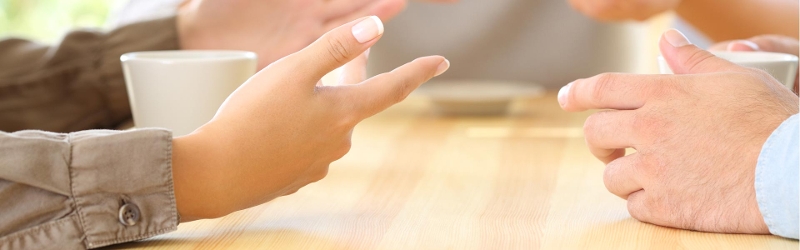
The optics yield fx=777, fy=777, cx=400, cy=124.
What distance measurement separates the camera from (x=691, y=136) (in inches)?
23.6

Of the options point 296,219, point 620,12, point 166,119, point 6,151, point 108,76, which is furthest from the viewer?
point 620,12

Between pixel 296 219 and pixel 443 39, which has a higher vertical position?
pixel 296 219

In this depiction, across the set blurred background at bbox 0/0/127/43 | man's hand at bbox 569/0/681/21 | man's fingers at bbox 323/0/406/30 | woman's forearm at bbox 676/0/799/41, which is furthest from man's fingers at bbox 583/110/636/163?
blurred background at bbox 0/0/127/43

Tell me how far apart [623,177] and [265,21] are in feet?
2.26

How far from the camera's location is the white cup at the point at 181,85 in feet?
2.66

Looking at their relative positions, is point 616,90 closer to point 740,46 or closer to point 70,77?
point 740,46

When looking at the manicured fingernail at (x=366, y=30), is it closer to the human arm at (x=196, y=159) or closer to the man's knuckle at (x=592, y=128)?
the human arm at (x=196, y=159)

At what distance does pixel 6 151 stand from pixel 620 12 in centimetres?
97

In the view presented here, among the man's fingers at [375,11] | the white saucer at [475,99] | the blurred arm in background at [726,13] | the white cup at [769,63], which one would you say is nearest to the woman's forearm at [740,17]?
the blurred arm in background at [726,13]

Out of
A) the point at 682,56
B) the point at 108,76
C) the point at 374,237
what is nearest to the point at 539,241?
the point at 374,237

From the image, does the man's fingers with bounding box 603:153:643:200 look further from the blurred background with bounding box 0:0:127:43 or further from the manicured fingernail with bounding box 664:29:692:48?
the blurred background with bounding box 0:0:127:43

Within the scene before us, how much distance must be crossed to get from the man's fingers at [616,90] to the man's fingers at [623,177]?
0.05m

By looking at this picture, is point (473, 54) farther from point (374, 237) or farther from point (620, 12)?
point (374, 237)

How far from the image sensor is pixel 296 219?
643 mm
